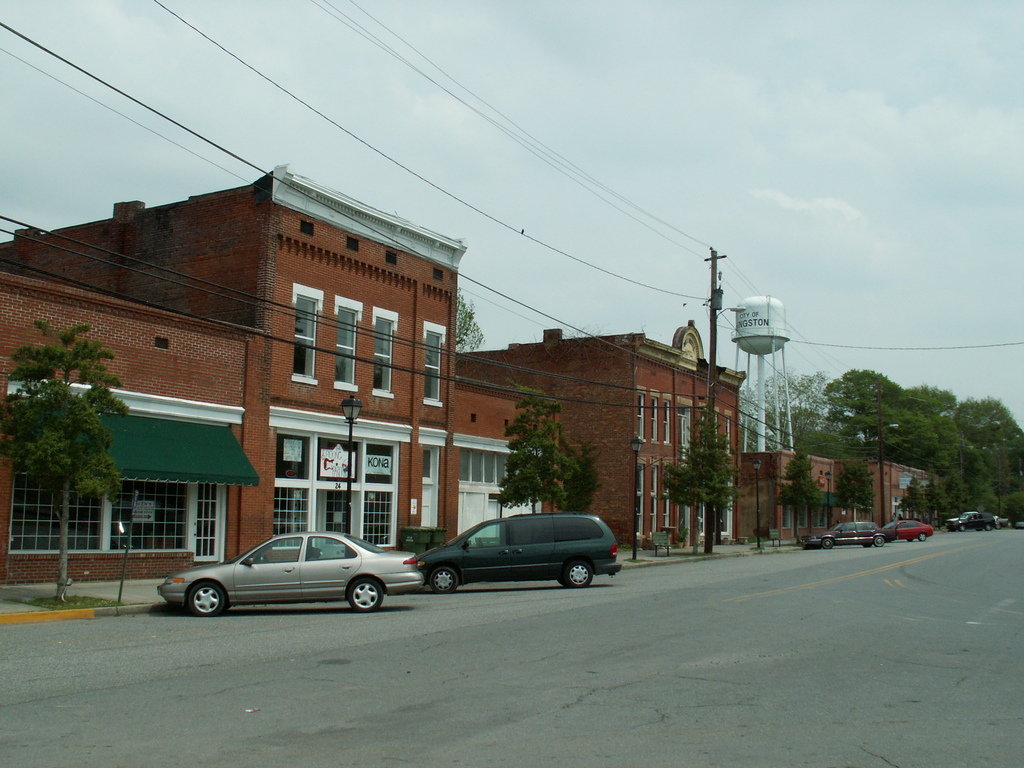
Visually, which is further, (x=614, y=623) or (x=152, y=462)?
(x=152, y=462)

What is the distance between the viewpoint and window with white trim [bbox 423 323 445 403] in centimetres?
3108

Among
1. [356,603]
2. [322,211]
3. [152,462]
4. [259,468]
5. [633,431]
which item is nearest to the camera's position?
[356,603]

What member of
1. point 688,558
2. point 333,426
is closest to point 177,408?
point 333,426

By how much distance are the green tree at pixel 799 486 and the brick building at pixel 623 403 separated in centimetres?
1091

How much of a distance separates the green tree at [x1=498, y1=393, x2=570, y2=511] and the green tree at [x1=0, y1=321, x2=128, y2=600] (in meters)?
14.9

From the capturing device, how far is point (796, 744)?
7.54 meters

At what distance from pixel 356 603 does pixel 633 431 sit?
2810 cm

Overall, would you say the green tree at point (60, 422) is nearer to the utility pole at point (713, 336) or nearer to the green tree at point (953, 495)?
the utility pole at point (713, 336)

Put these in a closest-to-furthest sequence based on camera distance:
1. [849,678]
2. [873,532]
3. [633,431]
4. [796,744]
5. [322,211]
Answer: [796,744]
[849,678]
[322,211]
[633,431]
[873,532]

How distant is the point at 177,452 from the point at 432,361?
10.7 metres

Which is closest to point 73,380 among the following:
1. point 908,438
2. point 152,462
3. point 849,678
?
point 152,462

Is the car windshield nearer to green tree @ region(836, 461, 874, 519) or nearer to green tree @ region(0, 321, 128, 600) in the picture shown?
green tree @ region(0, 321, 128, 600)

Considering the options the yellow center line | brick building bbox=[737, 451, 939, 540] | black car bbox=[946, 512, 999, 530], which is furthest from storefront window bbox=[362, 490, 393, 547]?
black car bbox=[946, 512, 999, 530]

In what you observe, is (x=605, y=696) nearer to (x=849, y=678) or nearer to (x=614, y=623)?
(x=849, y=678)
